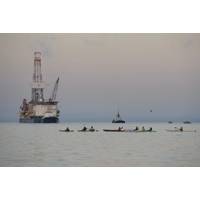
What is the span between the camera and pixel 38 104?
207 inches

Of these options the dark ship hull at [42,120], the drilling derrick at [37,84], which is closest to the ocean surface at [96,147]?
the dark ship hull at [42,120]

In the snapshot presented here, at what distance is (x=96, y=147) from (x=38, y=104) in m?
0.78

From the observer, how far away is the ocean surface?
5.01 m

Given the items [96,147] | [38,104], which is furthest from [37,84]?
[96,147]

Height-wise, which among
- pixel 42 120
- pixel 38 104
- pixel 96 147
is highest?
pixel 38 104

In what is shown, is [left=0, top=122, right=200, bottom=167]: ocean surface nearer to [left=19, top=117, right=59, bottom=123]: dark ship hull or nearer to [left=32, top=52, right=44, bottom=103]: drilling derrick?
[left=19, top=117, right=59, bottom=123]: dark ship hull

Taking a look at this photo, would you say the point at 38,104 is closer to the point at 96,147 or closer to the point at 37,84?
the point at 37,84

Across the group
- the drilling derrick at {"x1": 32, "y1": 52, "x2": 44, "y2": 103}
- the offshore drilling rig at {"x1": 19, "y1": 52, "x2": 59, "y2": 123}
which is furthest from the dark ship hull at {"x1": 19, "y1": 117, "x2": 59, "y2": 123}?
the drilling derrick at {"x1": 32, "y1": 52, "x2": 44, "y2": 103}

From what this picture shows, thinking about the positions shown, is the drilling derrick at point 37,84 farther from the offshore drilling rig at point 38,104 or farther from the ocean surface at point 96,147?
the ocean surface at point 96,147

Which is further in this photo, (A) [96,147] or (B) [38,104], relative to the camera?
(B) [38,104]

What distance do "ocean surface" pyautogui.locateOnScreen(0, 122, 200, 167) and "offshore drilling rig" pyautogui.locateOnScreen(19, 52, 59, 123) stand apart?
0.12 metres

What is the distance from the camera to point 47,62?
517 cm
